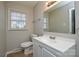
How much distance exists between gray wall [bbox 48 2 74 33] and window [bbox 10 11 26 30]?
1774 mm


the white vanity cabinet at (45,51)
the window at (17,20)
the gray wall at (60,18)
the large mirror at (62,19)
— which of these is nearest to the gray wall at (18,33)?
the window at (17,20)

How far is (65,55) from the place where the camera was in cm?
120

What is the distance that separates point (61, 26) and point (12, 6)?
2.58 m

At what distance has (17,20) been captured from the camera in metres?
4.10

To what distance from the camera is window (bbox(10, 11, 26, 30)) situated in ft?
12.9

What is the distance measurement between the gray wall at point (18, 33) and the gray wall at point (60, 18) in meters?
1.79

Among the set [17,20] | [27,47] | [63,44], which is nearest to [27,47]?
[27,47]

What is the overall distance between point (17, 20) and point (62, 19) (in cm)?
249

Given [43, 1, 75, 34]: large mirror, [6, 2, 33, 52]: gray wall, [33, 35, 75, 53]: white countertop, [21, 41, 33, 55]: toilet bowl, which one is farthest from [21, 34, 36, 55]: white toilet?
[33, 35, 75, 53]: white countertop

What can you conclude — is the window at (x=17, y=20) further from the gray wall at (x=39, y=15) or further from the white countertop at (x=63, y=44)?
the white countertop at (x=63, y=44)

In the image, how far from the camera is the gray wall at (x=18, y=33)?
385 centimetres

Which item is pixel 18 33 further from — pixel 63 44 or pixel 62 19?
pixel 63 44

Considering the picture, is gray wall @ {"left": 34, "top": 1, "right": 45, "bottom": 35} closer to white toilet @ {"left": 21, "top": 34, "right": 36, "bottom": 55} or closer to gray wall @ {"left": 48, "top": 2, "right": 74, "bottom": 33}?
white toilet @ {"left": 21, "top": 34, "right": 36, "bottom": 55}

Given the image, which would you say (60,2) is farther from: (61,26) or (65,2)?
(61,26)
